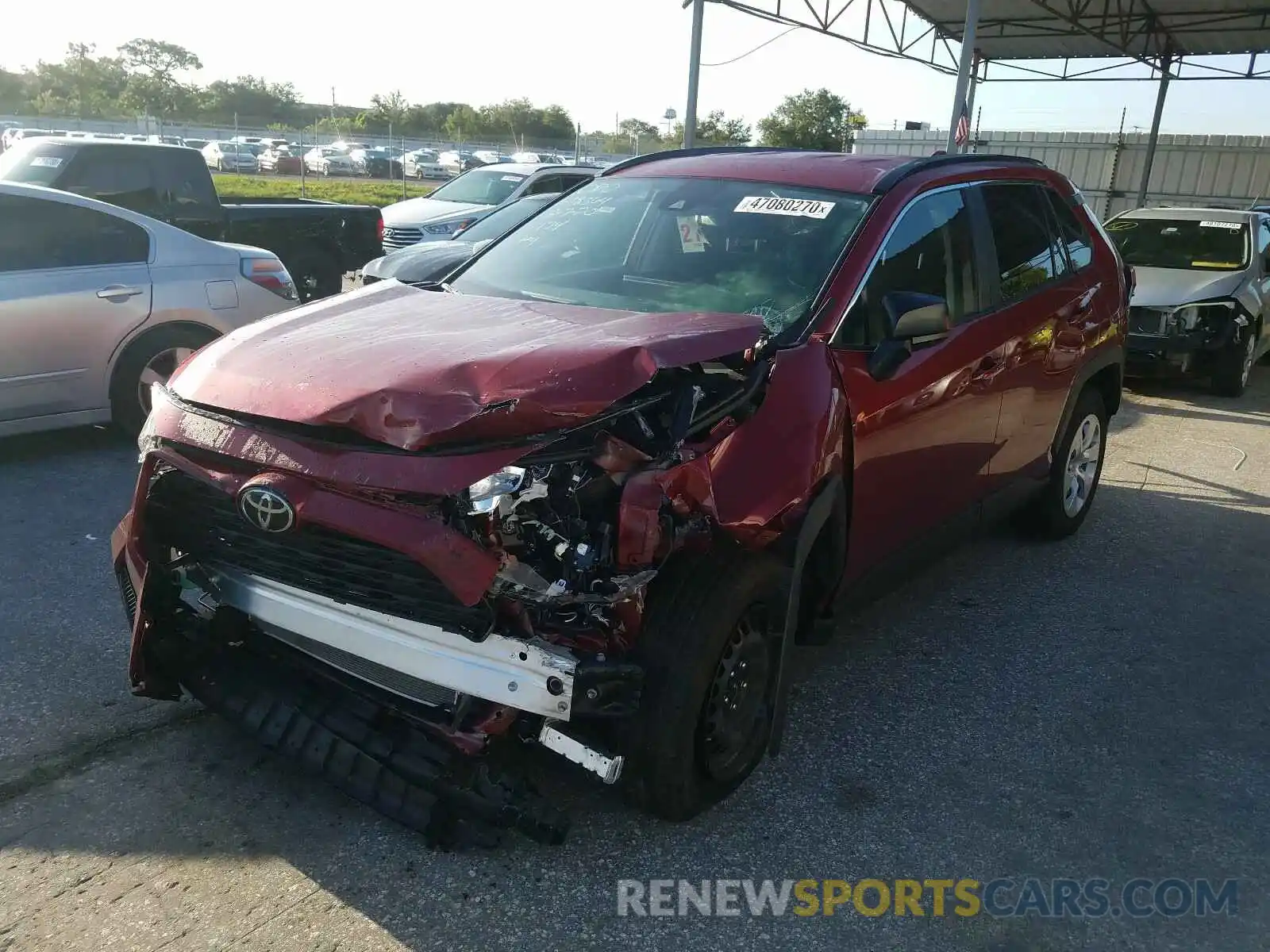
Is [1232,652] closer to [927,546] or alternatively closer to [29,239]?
[927,546]

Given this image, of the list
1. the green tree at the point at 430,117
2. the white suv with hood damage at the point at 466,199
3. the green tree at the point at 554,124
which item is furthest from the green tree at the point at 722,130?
the white suv with hood damage at the point at 466,199

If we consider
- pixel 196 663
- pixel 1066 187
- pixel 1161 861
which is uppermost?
pixel 1066 187

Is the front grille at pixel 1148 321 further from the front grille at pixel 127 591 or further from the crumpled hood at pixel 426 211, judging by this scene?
the front grille at pixel 127 591

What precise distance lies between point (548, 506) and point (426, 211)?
12.0 m

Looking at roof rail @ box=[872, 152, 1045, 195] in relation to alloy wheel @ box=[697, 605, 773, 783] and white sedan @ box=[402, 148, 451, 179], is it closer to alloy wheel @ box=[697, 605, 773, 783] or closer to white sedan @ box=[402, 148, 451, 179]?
alloy wheel @ box=[697, 605, 773, 783]

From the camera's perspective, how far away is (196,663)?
9.98 ft

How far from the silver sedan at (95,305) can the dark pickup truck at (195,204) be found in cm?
343

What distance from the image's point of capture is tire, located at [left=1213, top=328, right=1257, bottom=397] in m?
9.87

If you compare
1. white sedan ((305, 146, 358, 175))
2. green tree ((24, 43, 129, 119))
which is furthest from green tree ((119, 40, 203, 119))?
white sedan ((305, 146, 358, 175))

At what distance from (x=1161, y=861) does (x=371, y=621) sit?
238 cm

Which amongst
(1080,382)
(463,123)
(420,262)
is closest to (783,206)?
(1080,382)

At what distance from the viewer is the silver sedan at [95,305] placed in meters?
5.75

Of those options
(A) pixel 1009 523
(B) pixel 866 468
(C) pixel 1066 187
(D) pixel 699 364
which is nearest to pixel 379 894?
(D) pixel 699 364

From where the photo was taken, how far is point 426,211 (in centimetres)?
1372
